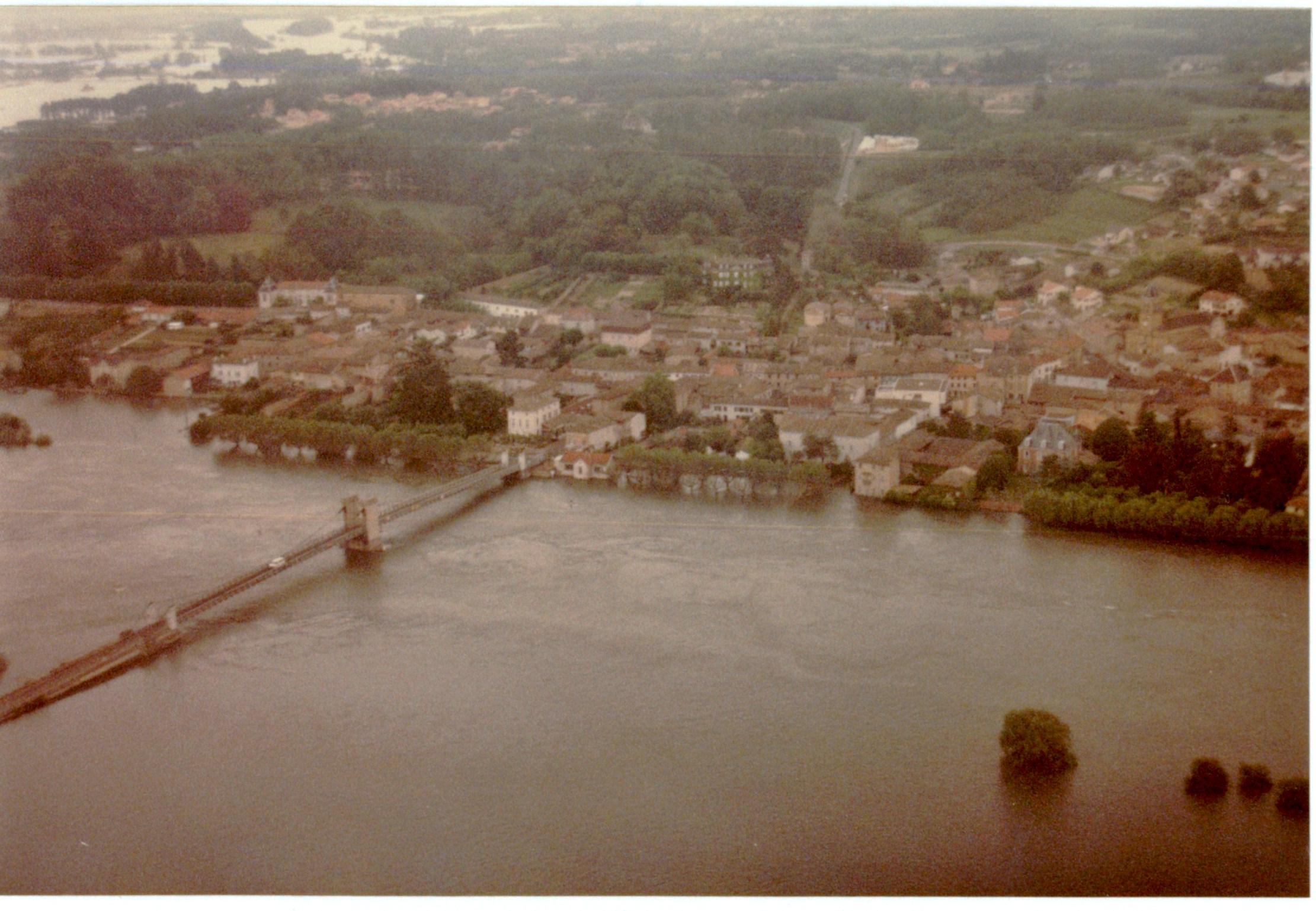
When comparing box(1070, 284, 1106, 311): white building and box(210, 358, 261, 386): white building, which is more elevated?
box(1070, 284, 1106, 311): white building

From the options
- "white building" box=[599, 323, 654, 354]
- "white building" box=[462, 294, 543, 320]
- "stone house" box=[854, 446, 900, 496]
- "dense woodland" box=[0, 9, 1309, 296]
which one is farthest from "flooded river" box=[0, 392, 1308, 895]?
"dense woodland" box=[0, 9, 1309, 296]

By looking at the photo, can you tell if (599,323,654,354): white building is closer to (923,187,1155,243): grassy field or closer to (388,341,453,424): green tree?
(388,341,453,424): green tree

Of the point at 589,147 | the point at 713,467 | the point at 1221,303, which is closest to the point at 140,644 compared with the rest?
the point at 713,467

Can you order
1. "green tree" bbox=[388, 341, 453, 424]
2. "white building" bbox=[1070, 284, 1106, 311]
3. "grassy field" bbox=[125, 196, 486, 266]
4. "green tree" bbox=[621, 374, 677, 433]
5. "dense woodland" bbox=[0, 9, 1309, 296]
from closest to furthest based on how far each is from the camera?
"green tree" bbox=[621, 374, 677, 433] < "green tree" bbox=[388, 341, 453, 424] < "white building" bbox=[1070, 284, 1106, 311] < "dense woodland" bbox=[0, 9, 1309, 296] < "grassy field" bbox=[125, 196, 486, 266]

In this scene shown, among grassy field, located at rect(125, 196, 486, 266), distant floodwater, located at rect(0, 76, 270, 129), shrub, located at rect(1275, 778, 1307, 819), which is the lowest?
shrub, located at rect(1275, 778, 1307, 819)

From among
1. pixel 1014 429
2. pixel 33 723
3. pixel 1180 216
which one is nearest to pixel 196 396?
pixel 33 723

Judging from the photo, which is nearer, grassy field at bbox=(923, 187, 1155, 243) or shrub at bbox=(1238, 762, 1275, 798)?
shrub at bbox=(1238, 762, 1275, 798)
